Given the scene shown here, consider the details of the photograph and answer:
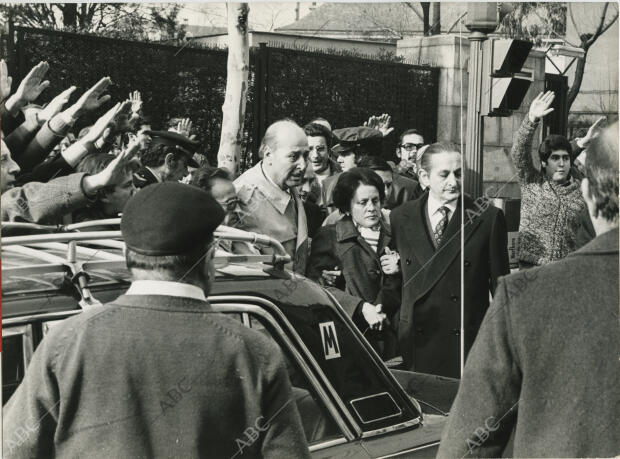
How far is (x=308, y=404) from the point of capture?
327 cm

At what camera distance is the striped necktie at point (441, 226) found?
204 inches

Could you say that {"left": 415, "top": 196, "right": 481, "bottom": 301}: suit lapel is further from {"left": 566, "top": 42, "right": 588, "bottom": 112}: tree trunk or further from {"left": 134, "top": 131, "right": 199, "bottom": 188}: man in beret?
{"left": 566, "top": 42, "right": 588, "bottom": 112}: tree trunk

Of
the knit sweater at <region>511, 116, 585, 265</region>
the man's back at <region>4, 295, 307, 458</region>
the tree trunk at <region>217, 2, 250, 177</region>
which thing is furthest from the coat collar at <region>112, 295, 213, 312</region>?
the tree trunk at <region>217, 2, 250, 177</region>

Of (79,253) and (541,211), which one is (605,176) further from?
(541,211)

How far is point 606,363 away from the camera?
2.63 meters

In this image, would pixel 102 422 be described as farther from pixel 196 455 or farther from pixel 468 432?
pixel 468 432

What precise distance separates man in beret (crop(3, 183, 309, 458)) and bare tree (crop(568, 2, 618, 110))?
8.69 ft

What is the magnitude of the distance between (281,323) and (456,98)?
309 inches

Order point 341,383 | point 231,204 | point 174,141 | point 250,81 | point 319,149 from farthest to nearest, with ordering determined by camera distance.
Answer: point 250,81, point 319,149, point 174,141, point 231,204, point 341,383

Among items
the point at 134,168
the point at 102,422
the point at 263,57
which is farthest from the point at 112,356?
the point at 263,57

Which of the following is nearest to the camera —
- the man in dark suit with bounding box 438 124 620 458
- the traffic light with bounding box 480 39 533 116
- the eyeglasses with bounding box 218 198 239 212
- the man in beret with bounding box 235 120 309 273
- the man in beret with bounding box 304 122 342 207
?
the man in dark suit with bounding box 438 124 620 458

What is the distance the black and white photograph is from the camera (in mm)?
2523

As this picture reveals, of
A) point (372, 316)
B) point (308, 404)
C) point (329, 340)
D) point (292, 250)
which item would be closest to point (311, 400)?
point (308, 404)

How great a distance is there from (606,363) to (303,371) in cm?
102
